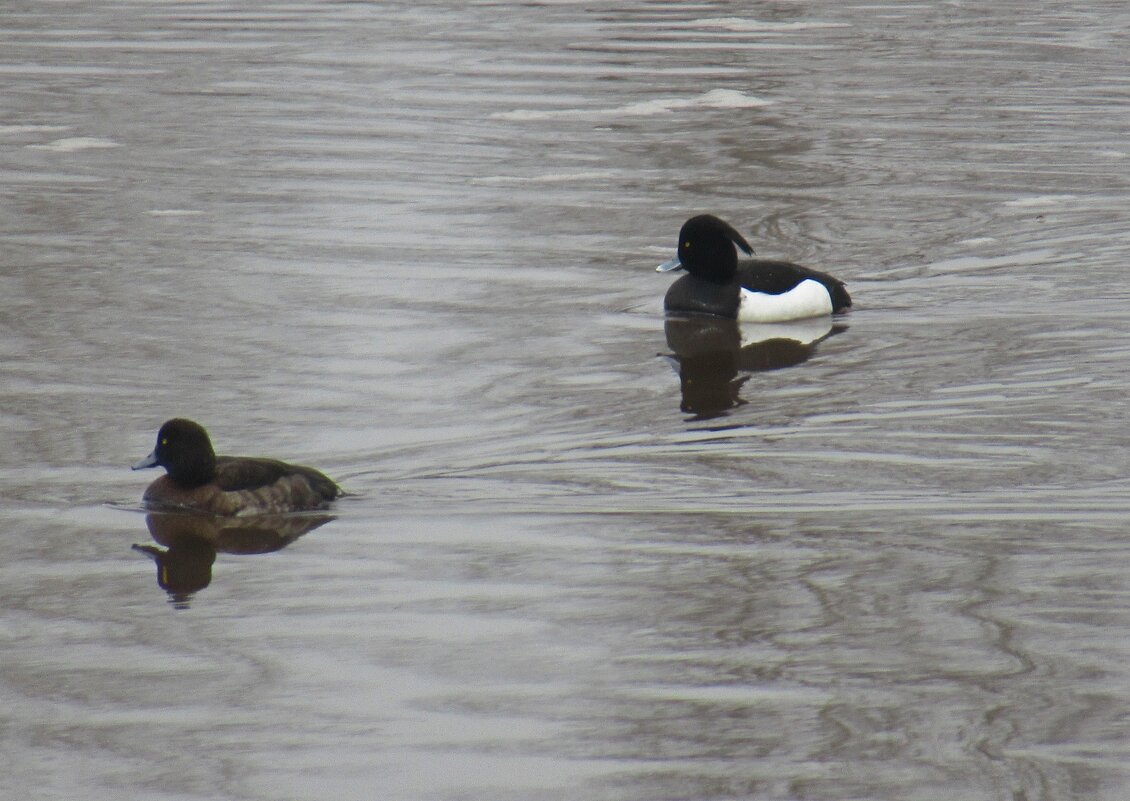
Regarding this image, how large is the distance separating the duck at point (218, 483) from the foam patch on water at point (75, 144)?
994cm

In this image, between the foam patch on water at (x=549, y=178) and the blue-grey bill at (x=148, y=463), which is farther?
the foam patch on water at (x=549, y=178)

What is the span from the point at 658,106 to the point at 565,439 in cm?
1067

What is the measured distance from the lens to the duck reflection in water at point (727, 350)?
35.5ft

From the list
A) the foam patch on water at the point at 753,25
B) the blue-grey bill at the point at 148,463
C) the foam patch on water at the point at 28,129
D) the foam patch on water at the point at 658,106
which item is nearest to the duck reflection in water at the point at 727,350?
the blue-grey bill at the point at 148,463

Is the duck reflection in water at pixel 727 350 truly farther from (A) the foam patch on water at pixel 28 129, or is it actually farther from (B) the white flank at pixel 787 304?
(A) the foam patch on water at pixel 28 129

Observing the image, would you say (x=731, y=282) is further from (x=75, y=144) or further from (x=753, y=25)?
(x=753, y=25)

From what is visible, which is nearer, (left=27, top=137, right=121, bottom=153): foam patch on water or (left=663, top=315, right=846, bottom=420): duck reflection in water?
(left=663, top=315, right=846, bottom=420): duck reflection in water

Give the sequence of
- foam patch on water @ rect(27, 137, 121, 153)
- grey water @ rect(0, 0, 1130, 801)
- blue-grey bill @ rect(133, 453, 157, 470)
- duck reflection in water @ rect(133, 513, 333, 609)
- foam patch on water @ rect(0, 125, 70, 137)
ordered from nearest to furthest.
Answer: grey water @ rect(0, 0, 1130, 801) → duck reflection in water @ rect(133, 513, 333, 609) → blue-grey bill @ rect(133, 453, 157, 470) → foam patch on water @ rect(27, 137, 121, 153) → foam patch on water @ rect(0, 125, 70, 137)

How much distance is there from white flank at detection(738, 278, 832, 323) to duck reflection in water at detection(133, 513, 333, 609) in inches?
197

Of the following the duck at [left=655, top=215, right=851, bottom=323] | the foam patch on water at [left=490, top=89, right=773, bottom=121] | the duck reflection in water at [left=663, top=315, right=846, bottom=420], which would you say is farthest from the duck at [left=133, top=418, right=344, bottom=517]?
the foam patch on water at [left=490, top=89, right=773, bottom=121]

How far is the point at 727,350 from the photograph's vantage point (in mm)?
12109

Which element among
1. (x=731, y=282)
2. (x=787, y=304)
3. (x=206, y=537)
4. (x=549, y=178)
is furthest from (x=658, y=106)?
(x=206, y=537)

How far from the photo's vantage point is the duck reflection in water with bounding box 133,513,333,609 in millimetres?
7844

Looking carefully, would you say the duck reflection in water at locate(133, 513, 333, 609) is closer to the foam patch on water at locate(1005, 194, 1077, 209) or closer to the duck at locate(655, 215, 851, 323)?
the duck at locate(655, 215, 851, 323)
